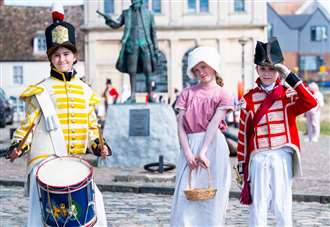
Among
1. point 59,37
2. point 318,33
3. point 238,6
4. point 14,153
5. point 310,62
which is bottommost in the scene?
point 14,153

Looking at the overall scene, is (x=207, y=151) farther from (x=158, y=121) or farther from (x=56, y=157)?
(x=158, y=121)

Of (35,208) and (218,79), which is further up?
(218,79)

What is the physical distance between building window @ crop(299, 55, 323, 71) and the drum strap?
79000 mm

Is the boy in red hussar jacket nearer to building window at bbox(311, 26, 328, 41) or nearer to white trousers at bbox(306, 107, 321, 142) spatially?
white trousers at bbox(306, 107, 321, 142)

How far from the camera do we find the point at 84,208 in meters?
5.33

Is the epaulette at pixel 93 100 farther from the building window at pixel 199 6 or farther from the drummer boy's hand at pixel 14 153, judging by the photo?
the building window at pixel 199 6

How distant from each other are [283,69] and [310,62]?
79.6 metres

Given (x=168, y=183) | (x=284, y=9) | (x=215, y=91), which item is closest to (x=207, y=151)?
(x=215, y=91)

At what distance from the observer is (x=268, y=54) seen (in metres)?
6.11

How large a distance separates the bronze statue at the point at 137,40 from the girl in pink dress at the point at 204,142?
790 cm

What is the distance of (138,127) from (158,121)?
38cm

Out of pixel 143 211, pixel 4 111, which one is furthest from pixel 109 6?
pixel 143 211

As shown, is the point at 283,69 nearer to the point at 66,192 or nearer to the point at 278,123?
the point at 278,123

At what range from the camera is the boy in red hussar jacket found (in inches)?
237
